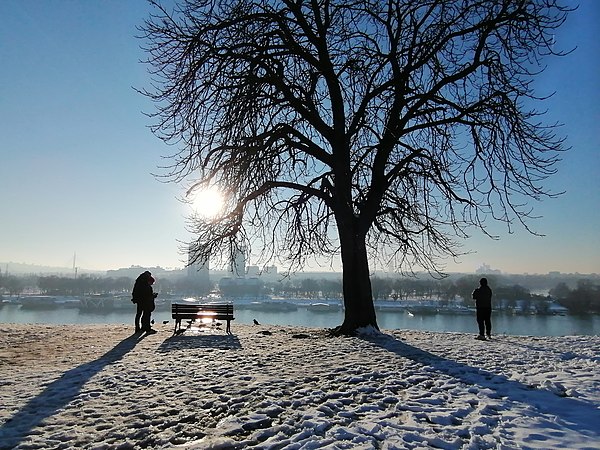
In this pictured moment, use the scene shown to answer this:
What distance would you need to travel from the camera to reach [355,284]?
983 centimetres

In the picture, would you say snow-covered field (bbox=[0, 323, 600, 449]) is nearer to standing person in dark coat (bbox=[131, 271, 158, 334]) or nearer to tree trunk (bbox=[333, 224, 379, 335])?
tree trunk (bbox=[333, 224, 379, 335])

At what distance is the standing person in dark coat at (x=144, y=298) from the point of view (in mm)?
10555

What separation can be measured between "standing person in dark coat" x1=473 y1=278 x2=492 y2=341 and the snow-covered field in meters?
2.16

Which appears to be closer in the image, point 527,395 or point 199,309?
point 527,395

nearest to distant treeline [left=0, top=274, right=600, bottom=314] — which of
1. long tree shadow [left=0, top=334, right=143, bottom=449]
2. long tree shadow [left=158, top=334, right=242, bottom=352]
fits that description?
long tree shadow [left=158, top=334, right=242, bottom=352]

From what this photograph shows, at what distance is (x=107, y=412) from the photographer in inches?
158

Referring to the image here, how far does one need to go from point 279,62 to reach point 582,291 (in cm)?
6506

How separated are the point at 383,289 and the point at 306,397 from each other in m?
66.6

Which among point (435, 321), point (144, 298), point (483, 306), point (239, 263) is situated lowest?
point (435, 321)

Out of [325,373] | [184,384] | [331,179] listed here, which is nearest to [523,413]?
[325,373]

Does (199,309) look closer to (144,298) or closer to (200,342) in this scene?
(144,298)

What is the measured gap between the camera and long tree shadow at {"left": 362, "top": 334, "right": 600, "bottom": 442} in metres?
3.60

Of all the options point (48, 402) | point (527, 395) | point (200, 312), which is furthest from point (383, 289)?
point (48, 402)

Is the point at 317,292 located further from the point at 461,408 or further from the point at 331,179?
the point at 461,408
